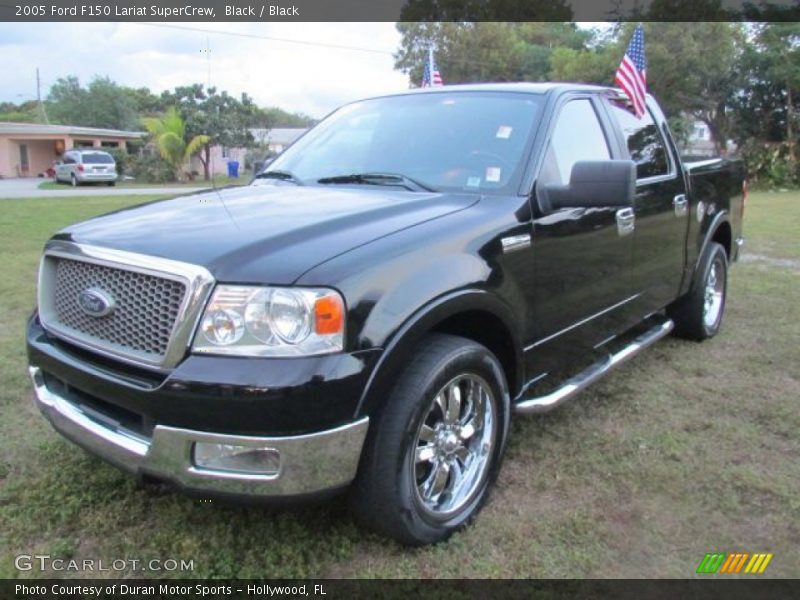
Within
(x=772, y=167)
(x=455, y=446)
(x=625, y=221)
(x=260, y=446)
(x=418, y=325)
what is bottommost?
(x=455, y=446)

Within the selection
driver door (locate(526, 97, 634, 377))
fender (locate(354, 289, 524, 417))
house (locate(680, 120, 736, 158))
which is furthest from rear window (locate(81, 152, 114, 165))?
fender (locate(354, 289, 524, 417))

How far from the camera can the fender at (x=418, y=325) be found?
91.8 inches

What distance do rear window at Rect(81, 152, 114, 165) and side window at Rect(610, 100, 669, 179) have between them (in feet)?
107

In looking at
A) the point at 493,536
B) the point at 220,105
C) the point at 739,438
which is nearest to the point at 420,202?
the point at 493,536

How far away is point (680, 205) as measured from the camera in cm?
459

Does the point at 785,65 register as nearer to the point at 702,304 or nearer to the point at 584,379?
the point at 702,304

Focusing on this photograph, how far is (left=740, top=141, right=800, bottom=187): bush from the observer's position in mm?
25016

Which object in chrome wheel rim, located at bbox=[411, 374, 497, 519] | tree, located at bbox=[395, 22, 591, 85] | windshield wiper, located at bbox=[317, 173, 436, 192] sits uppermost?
tree, located at bbox=[395, 22, 591, 85]

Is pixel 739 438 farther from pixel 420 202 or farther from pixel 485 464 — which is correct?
pixel 420 202

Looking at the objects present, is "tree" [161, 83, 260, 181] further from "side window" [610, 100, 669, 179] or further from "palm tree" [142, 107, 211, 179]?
"side window" [610, 100, 669, 179]

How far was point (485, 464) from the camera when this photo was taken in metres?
2.94

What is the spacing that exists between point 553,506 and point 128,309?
6.23 ft

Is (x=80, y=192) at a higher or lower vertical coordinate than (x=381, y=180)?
lower

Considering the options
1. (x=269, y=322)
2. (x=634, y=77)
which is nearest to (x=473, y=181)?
(x=269, y=322)
